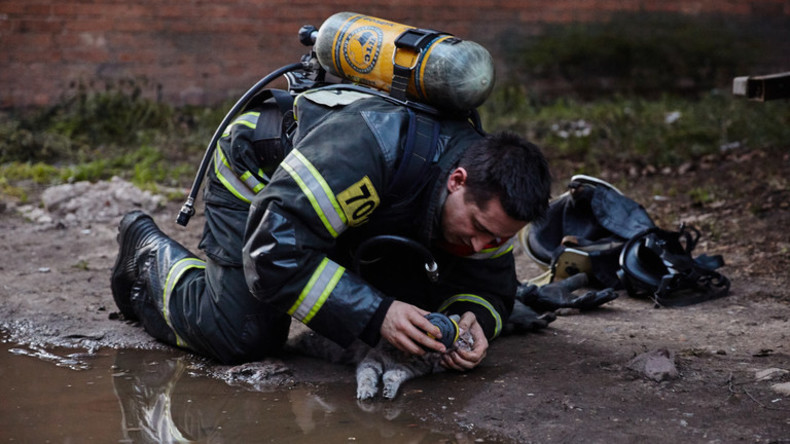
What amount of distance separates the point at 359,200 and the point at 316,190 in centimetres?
13

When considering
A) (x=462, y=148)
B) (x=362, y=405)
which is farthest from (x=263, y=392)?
(x=462, y=148)

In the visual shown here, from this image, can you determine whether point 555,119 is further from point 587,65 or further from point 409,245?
point 409,245

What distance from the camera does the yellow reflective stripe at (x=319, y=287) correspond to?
247 centimetres

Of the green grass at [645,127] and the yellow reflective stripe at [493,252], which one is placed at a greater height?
the yellow reflective stripe at [493,252]

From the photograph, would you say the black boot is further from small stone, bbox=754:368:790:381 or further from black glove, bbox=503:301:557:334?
small stone, bbox=754:368:790:381

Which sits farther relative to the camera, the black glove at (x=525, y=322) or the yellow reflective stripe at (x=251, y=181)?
the black glove at (x=525, y=322)

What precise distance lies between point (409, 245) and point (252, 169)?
0.73 m

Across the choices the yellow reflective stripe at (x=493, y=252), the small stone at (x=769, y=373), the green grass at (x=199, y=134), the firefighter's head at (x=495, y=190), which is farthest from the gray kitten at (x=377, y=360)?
the green grass at (x=199, y=134)

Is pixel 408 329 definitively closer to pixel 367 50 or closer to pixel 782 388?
pixel 367 50

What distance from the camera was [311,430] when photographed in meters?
2.35

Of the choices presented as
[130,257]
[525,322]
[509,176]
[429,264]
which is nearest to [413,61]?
[509,176]

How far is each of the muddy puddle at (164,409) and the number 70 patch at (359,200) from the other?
59 cm

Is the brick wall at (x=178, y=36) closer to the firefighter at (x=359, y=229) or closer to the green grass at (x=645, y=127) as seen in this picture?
the green grass at (x=645, y=127)

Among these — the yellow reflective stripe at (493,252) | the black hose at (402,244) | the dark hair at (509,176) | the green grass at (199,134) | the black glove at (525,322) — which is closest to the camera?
the dark hair at (509,176)
